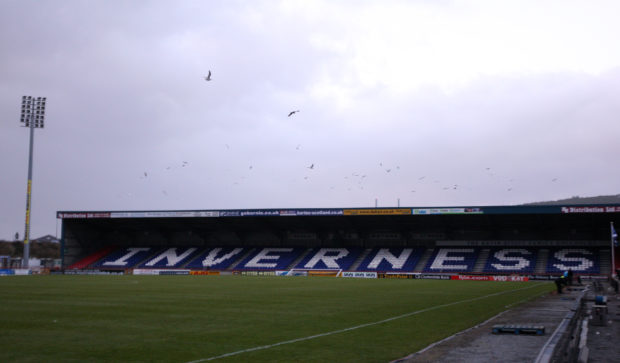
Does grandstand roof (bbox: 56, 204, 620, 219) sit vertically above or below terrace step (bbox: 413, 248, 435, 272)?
above

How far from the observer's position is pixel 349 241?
7969 cm

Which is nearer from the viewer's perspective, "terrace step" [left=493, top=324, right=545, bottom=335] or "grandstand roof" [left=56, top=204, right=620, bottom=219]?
"terrace step" [left=493, top=324, right=545, bottom=335]

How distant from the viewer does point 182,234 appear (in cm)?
8650

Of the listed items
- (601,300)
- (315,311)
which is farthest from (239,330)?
(601,300)

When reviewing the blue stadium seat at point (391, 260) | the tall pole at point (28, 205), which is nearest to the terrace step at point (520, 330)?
the blue stadium seat at point (391, 260)

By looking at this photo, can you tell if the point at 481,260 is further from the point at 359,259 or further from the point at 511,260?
the point at 359,259

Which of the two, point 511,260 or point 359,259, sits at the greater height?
point 359,259

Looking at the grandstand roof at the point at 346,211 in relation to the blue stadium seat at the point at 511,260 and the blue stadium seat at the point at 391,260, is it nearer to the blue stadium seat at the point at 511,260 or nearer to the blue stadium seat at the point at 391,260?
the blue stadium seat at the point at 511,260

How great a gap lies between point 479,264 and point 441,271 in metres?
5.01

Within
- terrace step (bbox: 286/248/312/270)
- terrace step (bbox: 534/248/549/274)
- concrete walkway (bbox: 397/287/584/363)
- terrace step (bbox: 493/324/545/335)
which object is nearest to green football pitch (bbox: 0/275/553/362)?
concrete walkway (bbox: 397/287/584/363)

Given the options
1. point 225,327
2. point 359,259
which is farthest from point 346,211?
point 225,327

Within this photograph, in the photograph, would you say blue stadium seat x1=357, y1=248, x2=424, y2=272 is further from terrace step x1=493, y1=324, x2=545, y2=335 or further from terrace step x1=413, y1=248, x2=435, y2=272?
terrace step x1=493, y1=324, x2=545, y2=335

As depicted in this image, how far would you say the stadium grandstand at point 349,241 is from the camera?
213 feet

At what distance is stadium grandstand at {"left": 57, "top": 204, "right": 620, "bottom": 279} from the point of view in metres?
65.0
